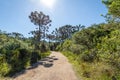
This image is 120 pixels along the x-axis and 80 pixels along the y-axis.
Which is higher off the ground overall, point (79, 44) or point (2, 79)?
point (79, 44)

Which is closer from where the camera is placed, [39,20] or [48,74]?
[48,74]

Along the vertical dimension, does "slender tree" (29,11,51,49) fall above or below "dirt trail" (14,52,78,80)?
above

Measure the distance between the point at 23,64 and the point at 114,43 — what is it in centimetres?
1176

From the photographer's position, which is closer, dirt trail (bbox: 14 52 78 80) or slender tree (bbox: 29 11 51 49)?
dirt trail (bbox: 14 52 78 80)

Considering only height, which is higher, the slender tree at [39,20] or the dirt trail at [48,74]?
the slender tree at [39,20]

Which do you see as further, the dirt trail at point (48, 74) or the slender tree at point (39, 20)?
the slender tree at point (39, 20)

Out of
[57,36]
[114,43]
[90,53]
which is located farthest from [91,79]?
[57,36]

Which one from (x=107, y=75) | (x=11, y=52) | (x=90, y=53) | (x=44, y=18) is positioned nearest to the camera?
(x=107, y=75)

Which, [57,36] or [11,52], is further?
[57,36]

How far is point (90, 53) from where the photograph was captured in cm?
2270

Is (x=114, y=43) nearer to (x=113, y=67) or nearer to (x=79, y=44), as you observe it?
(x=113, y=67)

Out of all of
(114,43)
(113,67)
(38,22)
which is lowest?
(113,67)

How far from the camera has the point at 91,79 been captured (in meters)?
12.5

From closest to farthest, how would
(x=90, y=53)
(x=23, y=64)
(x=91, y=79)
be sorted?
(x=91, y=79)
(x=23, y=64)
(x=90, y=53)
